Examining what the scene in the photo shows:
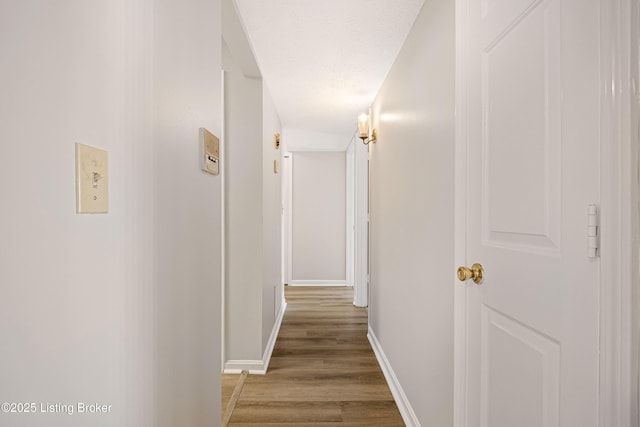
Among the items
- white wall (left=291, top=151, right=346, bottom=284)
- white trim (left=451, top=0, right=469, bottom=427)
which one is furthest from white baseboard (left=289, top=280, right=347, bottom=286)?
white trim (left=451, top=0, right=469, bottom=427)

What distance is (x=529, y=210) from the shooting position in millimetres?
901

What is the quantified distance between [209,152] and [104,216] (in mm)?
687

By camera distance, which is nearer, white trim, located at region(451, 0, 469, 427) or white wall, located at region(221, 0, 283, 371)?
white trim, located at region(451, 0, 469, 427)

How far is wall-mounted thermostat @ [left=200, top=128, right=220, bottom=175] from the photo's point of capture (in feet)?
4.15

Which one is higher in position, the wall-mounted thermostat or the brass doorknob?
the wall-mounted thermostat

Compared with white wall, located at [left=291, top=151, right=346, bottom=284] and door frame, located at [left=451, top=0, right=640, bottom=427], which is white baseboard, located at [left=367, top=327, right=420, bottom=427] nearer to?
door frame, located at [left=451, top=0, right=640, bottom=427]

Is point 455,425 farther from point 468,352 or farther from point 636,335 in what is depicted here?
point 636,335

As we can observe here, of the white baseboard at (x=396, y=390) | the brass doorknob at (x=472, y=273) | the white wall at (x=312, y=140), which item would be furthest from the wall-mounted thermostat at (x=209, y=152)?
the white wall at (x=312, y=140)

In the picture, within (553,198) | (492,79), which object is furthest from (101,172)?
(492,79)

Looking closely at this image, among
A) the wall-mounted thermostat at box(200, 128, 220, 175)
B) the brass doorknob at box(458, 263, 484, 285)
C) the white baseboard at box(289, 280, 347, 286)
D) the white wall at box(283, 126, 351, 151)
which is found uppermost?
the white wall at box(283, 126, 351, 151)

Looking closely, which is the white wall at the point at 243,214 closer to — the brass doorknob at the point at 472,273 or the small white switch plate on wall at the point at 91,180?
the brass doorknob at the point at 472,273

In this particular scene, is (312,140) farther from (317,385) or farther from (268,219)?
(317,385)

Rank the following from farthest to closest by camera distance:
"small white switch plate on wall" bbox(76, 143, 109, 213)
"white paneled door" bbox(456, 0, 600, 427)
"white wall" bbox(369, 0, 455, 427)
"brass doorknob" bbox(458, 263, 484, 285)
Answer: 1. "white wall" bbox(369, 0, 455, 427)
2. "brass doorknob" bbox(458, 263, 484, 285)
3. "white paneled door" bbox(456, 0, 600, 427)
4. "small white switch plate on wall" bbox(76, 143, 109, 213)

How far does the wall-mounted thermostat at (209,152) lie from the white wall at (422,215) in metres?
0.95
